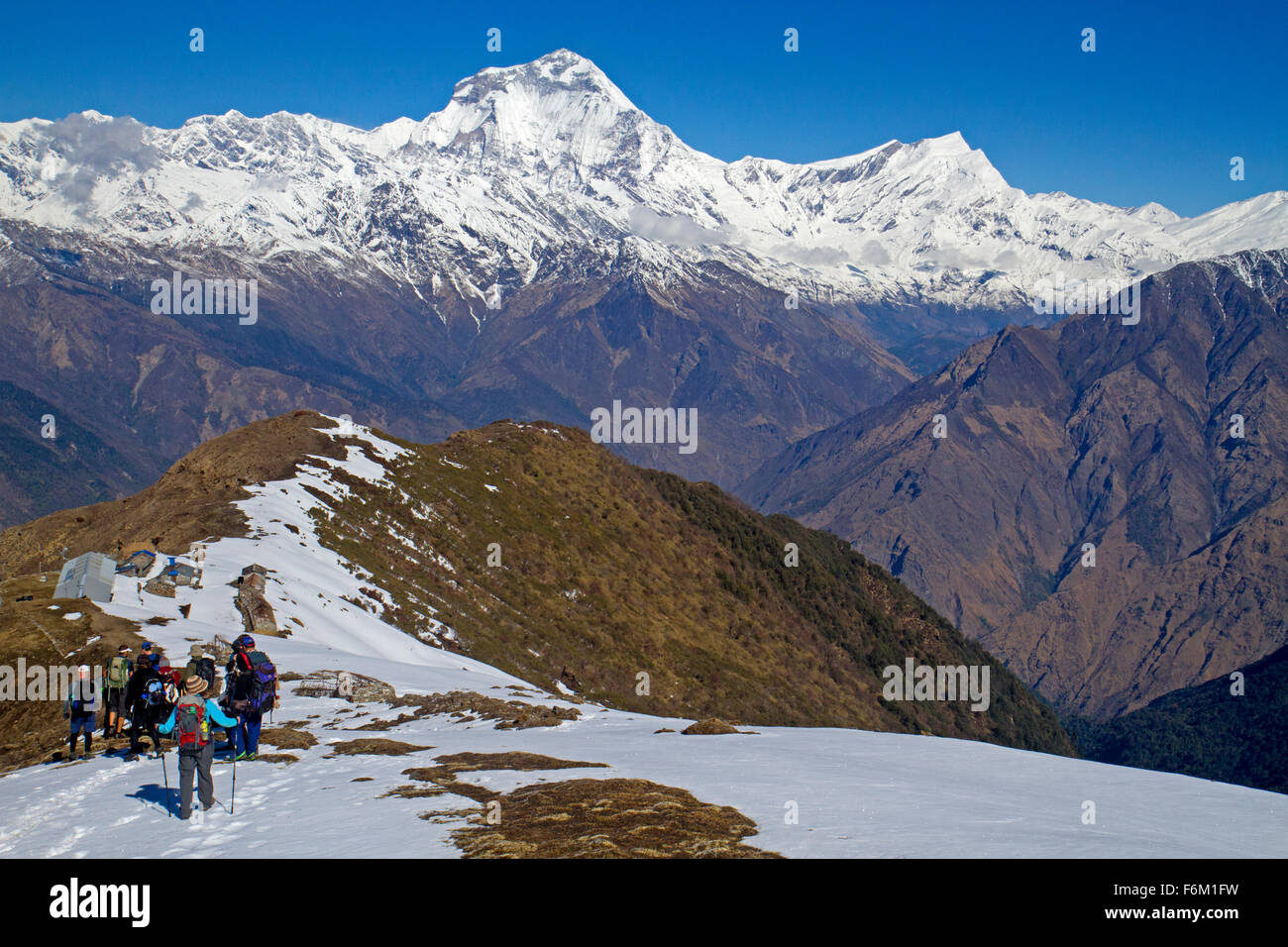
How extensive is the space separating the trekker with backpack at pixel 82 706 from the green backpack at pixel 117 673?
508mm

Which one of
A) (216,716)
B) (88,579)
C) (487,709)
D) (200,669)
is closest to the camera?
(216,716)

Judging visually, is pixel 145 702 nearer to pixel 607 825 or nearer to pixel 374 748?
pixel 374 748

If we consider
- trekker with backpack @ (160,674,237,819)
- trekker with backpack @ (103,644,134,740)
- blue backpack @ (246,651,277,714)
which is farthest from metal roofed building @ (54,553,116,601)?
trekker with backpack @ (160,674,237,819)

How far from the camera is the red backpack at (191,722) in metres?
21.3

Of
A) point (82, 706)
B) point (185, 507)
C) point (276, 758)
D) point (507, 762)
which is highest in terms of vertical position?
point (185, 507)

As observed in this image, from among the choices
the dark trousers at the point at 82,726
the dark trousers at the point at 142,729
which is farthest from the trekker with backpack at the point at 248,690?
the dark trousers at the point at 82,726

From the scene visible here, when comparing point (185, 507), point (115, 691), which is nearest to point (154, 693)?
point (115, 691)

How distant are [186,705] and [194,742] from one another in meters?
0.78

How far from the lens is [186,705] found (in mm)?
21391

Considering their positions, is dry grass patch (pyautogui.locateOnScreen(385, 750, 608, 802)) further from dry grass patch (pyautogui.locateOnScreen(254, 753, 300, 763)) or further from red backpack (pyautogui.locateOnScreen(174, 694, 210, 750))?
red backpack (pyautogui.locateOnScreen(174, 694, 210, 750))

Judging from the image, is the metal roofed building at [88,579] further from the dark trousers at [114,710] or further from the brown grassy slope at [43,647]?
the dark trousers at [114,710]

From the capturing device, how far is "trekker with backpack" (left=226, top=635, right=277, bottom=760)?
84.6ft
